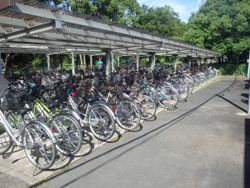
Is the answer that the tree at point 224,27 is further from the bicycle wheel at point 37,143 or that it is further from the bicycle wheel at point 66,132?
the bicycle wheel at point 37,143

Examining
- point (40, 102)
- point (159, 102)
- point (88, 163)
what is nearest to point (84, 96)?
point (40, 102)

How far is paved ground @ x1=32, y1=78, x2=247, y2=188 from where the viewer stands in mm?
2611

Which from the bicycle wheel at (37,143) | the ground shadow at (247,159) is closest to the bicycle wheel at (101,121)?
the bicycle wheel at (37,143)

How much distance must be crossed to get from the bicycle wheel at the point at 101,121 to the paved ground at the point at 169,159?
250 millimetres

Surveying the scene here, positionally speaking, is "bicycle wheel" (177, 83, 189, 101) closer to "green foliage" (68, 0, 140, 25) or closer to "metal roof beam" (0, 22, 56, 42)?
"metal roof beam" (0, 22, 56, 42)

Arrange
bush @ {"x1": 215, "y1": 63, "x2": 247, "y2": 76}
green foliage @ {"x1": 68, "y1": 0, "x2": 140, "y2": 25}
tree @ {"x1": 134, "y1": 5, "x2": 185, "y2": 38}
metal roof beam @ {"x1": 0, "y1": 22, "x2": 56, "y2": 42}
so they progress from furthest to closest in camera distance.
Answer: tree @ {"x1": 134, "y1": 5, "x2": 185, "y2": 38}
green foliage @ {"x1": 68, "y1": 0, "x2": 140, "y2": 25}
bush @ {"x1": 215, "y1": 63, "x2": 247, "y2": 76}
metal roof beam @ {"x1": 0, "y1": 22, "x2": 56, "y2": 42}

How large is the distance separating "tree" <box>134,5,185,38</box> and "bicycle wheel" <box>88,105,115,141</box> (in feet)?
89.9

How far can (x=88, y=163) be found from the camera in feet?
10.1

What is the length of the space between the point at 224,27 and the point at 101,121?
56.5ft

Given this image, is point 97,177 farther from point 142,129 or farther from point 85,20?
point 85,20

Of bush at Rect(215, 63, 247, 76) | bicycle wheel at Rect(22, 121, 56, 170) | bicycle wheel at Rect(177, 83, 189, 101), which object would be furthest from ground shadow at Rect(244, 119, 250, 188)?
bush at Rect(215, 63, 247, 76)

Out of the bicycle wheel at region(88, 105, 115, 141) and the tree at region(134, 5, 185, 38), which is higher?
the tree at region(134, 5, 185, 38)

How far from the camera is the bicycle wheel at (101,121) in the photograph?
3725 millimetres

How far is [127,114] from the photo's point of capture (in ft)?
14.1
